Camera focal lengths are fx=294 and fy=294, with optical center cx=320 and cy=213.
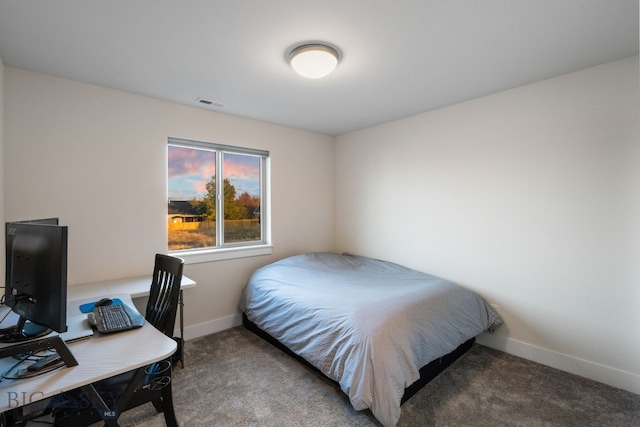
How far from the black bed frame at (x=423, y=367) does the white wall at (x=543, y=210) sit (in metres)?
0.49

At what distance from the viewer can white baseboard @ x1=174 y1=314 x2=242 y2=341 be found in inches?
116

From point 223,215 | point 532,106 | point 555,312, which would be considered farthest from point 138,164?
point 555,312

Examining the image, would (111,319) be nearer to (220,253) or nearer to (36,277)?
(36,277)

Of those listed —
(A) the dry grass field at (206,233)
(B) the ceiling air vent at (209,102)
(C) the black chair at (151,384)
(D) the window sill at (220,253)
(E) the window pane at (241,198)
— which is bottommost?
(C) the black chair at (151,384)

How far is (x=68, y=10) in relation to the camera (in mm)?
1543

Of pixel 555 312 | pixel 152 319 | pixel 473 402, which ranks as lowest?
pixel 473 402

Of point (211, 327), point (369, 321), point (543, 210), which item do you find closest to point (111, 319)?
point (369, 321)

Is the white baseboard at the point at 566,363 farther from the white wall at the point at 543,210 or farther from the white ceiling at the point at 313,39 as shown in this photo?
the white ceiling at the point at 313,39

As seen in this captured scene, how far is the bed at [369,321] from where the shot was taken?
1722 millimetres

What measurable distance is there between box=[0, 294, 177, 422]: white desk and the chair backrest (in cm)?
17

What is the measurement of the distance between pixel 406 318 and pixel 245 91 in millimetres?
2271

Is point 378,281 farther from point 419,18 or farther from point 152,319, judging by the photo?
point 419,18

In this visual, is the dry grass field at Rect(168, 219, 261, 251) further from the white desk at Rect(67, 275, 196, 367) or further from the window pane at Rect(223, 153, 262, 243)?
the white desk at Rect(67, 275, 196, 367)

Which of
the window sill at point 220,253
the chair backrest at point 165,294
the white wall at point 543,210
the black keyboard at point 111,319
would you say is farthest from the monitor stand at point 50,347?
the white wall at point 543,210
